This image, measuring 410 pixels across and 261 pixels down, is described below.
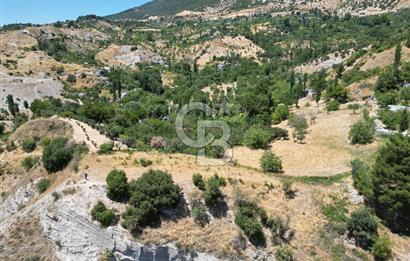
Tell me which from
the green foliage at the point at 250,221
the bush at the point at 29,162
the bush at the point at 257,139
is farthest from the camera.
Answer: the bush at the point at 257,139

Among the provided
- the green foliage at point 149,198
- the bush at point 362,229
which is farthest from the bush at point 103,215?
the bush at point 362,229

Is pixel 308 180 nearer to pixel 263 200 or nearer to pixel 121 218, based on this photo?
pixel 263 200

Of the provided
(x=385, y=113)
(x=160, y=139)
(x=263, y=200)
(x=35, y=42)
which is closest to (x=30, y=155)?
(x=160, y=139)

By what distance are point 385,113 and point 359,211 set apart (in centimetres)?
2497

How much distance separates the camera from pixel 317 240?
3912cm

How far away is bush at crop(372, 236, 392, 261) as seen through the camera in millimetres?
37812

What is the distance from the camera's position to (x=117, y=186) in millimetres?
38812

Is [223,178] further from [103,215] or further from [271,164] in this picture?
[103,215]

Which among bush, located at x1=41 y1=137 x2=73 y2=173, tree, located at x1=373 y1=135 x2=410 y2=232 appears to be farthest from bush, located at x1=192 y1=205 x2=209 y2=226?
tree, located at x1=373 y1=135 x2=410 y2=232

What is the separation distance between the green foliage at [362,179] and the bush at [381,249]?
595cm

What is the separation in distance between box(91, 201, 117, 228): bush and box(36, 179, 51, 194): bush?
37.5 feet

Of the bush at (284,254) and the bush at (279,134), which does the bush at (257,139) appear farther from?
the bush at (284,254)

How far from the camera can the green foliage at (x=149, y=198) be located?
37375 millimetres

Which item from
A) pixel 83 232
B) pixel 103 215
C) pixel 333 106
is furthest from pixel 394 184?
pixel 333 106
